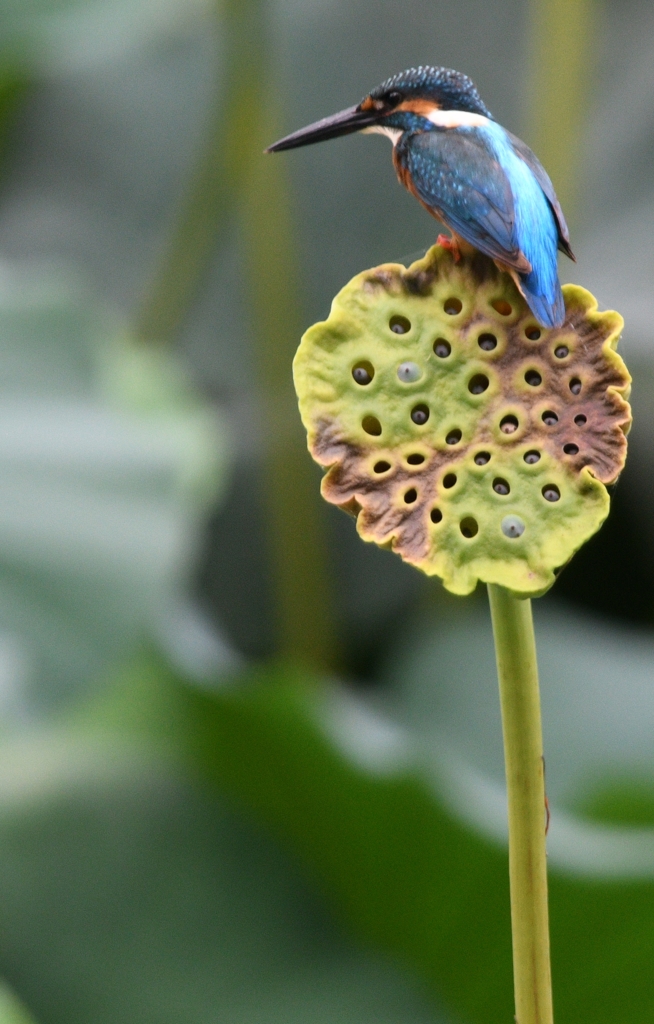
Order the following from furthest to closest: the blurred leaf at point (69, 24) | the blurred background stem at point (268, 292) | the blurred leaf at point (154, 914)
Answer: the blurred background stem at point (268, 292), the blurred leaf at point (69, 24), the blurred leaf at point (154, 914)

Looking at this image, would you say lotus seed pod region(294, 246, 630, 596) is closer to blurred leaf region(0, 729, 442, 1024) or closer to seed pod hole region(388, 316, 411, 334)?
seed pod hole region(388, 316, 411, 334)

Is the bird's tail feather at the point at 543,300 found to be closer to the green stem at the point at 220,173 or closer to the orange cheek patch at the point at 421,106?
the orange cheek patch at the point at 421,106

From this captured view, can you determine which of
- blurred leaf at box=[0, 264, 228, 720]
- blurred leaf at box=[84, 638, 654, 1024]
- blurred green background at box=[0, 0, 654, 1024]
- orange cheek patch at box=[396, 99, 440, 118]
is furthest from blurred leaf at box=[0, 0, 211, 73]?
orange cheek patch at box=[396, 99, 440, 118]

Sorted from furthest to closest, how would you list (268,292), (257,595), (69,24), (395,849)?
1. (257,595)
2. (268,292)
3. (69,24)
4. (395,849)

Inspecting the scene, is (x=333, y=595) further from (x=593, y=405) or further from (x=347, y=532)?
(x=593, y=405)

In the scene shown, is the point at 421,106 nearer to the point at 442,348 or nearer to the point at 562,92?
the point at 442,348

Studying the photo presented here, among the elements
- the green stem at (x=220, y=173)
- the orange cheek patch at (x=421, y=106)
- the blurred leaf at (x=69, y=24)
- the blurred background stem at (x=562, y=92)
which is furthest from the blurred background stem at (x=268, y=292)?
the orange cheek patch at (x=421, y=106)

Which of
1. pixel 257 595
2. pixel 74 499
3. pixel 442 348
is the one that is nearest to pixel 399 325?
pixel 442 348
